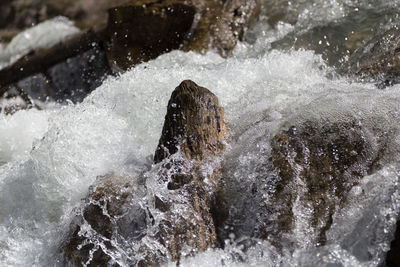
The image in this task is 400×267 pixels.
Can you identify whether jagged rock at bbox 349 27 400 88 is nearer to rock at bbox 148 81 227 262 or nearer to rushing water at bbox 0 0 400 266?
rushing water at bbox 0 0 400 266

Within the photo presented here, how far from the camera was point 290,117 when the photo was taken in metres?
2.83

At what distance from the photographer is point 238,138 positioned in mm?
2857

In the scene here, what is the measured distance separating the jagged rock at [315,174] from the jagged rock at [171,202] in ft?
0.96

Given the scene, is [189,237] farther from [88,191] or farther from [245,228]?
[88,191]

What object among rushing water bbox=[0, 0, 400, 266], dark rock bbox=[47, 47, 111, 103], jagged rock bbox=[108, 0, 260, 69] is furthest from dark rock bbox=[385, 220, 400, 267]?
dark rock bbox=[47, 47, 111, 103]

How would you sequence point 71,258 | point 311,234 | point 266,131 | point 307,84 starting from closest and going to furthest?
point 311,234, point 71,258, point 266,131, point 307,84

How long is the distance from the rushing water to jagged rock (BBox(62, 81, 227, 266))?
0.10 metres

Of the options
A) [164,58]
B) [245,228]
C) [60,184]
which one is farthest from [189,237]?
[164,58]

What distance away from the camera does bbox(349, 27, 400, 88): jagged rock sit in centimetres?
315

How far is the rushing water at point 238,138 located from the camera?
235cm

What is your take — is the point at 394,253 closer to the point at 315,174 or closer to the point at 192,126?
the point at 315,174

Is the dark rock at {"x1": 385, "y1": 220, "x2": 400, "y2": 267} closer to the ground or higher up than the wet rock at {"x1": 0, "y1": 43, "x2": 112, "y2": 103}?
higher up

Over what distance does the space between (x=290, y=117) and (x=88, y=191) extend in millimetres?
1075

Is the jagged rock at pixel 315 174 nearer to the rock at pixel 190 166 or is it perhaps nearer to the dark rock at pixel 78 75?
the rock at pixel 190 166
